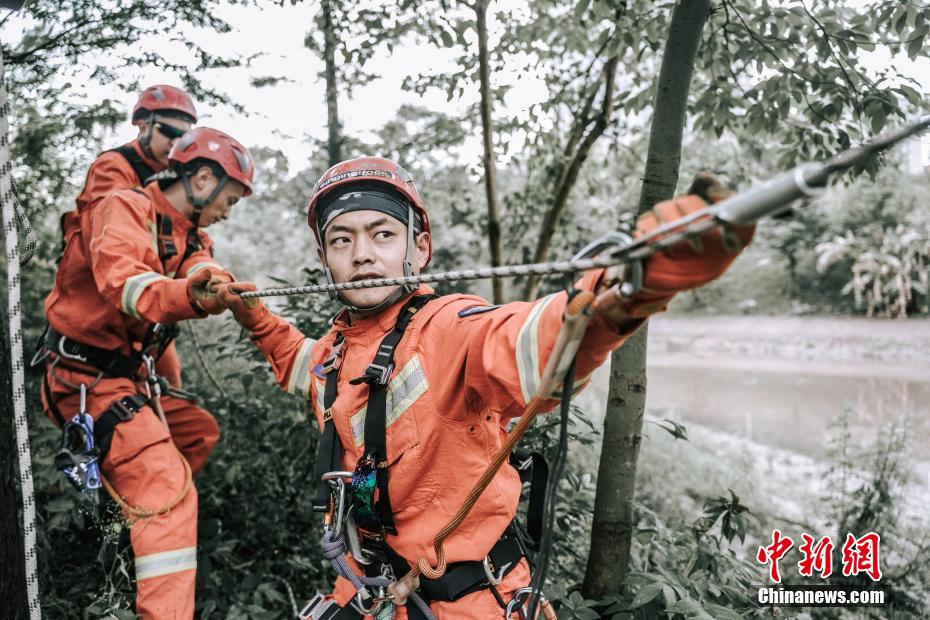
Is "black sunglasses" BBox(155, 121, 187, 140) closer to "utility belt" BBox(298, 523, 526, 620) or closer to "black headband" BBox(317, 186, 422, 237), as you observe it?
"black headband" BBox(317, 186, 422, 237)

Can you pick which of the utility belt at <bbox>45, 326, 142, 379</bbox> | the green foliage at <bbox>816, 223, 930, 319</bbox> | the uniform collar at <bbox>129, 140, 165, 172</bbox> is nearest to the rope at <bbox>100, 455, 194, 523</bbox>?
the utility belt at <bbox>45, 326, 142, 379</bbox>

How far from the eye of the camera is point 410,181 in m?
2.48

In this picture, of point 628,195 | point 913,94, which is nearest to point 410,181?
point 913,94

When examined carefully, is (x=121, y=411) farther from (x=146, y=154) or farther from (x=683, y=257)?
(x=683, y=257)

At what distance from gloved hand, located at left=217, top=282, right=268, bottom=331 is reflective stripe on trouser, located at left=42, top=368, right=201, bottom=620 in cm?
95

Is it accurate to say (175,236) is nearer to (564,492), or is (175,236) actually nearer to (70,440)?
(70,440)

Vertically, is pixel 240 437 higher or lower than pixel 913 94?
lower

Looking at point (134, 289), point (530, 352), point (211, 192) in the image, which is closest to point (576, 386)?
point (530, 352)

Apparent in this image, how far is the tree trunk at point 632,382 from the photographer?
2.59 m

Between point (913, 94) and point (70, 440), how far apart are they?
4.67 metres

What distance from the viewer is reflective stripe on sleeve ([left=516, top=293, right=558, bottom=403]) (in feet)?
4.56

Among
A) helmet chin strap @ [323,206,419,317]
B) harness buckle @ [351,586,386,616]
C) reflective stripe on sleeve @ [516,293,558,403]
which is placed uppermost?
helmet chin strap @ [323,206,419,317]

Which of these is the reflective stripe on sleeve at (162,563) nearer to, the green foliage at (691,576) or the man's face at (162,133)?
the green foliage at (691,576)

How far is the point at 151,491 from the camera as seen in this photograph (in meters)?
2.99
